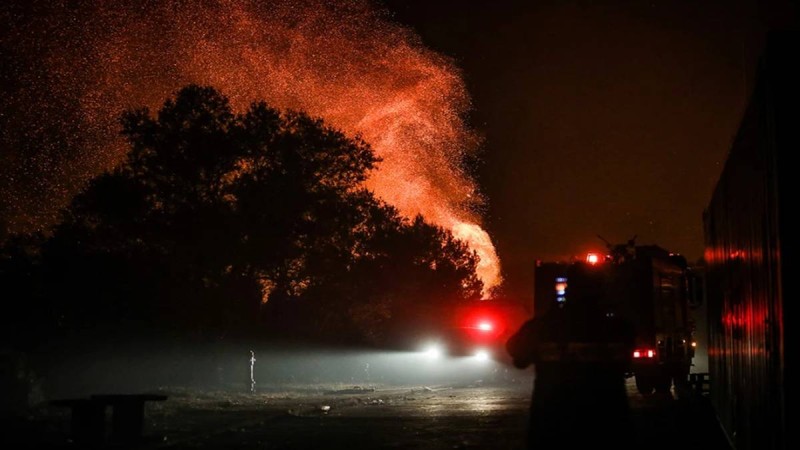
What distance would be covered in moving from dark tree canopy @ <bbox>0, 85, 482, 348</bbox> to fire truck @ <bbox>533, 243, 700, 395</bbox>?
23.7 ft

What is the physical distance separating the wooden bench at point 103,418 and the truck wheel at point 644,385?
14322mm

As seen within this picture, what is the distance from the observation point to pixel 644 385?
26156 millimetres

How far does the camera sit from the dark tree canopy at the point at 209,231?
2866 cm

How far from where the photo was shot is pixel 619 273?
27.2m

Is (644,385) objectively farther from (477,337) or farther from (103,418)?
(477,337)

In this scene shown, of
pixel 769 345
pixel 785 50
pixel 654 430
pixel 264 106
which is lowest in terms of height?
pixel 654 430

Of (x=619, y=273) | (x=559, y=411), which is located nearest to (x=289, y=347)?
(x=619, y=273)

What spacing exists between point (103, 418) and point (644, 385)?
15.4m

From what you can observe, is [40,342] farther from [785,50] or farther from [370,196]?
[785,50]

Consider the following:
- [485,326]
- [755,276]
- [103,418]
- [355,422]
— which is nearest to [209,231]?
[355,422]

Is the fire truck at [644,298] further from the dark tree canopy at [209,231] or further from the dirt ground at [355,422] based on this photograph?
the dark tree canopy at [209,231]

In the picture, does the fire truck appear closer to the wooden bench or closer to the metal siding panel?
the wooden bench

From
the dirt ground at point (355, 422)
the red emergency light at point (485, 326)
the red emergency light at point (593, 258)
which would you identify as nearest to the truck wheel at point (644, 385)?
the dirt ground at point (355, 422)

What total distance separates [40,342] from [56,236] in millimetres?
4786
